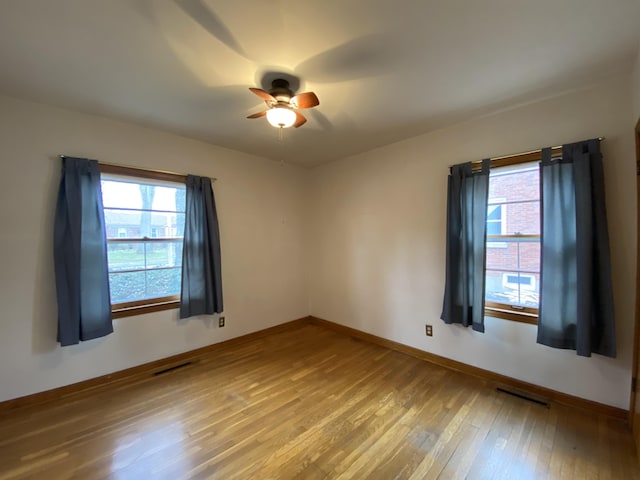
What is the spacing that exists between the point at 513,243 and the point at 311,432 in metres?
2.42

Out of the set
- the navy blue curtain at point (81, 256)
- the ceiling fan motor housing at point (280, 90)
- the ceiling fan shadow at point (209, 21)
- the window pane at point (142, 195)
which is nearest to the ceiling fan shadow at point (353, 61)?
the ceiling fan motor housing at point (280, 90)

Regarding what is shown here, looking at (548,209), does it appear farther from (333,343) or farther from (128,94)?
(128,94)

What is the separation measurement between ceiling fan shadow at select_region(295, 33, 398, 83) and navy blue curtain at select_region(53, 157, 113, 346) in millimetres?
2207

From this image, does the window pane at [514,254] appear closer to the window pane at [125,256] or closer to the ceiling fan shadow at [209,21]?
the ceiling fan shadow at [209,21]

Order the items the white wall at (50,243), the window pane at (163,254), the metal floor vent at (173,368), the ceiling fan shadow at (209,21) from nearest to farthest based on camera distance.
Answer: the ceiling fan shadow at (209,21) < the white wall at (50,243) < the metal floor vent at (173,368) < the window pane at (163,254)

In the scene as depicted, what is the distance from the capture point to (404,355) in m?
3.28

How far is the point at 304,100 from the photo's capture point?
195 centimetres

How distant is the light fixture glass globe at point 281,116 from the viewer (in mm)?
2023

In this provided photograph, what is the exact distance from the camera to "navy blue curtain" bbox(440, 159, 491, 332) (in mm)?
2615

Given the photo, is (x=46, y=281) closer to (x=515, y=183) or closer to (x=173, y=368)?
(x=173, y=368)

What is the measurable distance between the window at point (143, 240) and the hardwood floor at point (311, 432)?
88cm

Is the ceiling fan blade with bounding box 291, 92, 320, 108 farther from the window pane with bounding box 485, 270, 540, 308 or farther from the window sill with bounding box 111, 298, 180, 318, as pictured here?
the window sill with bounding box 111, 298, 180, 318

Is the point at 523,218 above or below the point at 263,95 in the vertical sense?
below

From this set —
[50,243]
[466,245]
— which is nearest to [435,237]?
[466,245]
